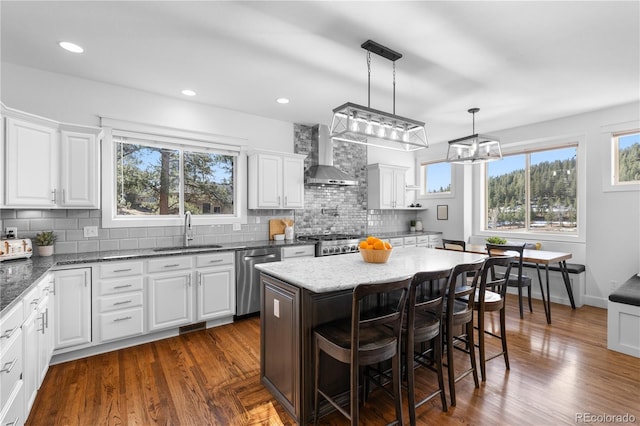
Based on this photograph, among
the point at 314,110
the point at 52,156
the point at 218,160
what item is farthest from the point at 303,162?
the point at 52,156

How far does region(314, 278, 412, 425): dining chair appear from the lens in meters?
1.72

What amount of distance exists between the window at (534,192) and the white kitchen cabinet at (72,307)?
248 inches

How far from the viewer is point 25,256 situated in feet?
9.48

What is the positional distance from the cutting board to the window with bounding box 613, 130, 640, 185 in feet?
15.5

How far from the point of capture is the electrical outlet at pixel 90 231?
11.3ft

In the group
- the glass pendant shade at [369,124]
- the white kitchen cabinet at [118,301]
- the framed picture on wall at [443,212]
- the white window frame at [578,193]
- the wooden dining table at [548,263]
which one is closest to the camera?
the glass pendant shade at [369,124]

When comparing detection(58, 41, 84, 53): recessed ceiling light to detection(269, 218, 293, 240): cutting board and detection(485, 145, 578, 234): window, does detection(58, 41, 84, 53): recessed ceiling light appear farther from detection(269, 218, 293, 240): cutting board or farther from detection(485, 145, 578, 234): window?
detection(485, 145, 578, 234): window

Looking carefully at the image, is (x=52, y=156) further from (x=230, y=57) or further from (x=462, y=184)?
(x=462, y=184)

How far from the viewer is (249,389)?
2461 mm

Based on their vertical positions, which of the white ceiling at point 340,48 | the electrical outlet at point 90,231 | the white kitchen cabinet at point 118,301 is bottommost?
the white kitchen cabinet at point 118,301

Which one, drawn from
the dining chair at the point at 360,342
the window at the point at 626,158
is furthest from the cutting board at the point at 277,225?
the window at the point at 626,158

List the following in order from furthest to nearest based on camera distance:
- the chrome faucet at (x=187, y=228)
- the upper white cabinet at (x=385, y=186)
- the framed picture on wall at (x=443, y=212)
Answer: the framed picture on wall at (x=443, y=212)
the upper white cabinet at (x=385, y=186)
the chrome faucet at (x=187, y=228)

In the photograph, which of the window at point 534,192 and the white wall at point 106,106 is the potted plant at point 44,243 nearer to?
the white wall at point 106,106

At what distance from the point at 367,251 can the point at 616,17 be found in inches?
99.9
